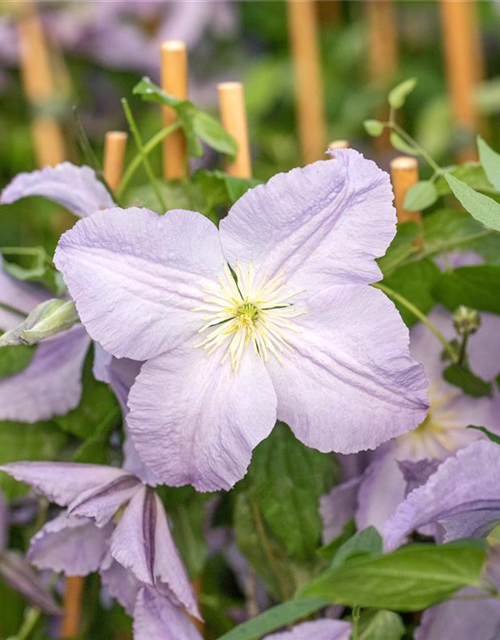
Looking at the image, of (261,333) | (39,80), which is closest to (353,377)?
(261,333)

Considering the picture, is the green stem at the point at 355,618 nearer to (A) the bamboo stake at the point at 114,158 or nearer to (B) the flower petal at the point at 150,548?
(B) the flower petal at the point at 150,548

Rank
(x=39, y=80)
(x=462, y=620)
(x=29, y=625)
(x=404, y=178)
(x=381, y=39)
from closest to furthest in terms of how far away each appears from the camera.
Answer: (x=462, y=620) → (x=404, y=178) → (x=29, y=625) → (x=39, y=80) → (x=381, y=39)

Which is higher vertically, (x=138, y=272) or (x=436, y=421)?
(x=138, y=272)

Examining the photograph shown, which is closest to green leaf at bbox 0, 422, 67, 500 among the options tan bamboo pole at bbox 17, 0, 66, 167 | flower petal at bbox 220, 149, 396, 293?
flower petal at bbox 220, 149, 396, 293

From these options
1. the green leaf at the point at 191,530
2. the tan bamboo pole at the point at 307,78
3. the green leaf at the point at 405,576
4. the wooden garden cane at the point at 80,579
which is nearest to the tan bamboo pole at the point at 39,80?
the tan bamboo pole at the point at 307,78

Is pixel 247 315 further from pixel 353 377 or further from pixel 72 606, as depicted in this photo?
pixel 72 606

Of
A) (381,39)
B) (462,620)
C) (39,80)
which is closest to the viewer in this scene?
(462,620)

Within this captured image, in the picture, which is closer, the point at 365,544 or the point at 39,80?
the point at 365,544
